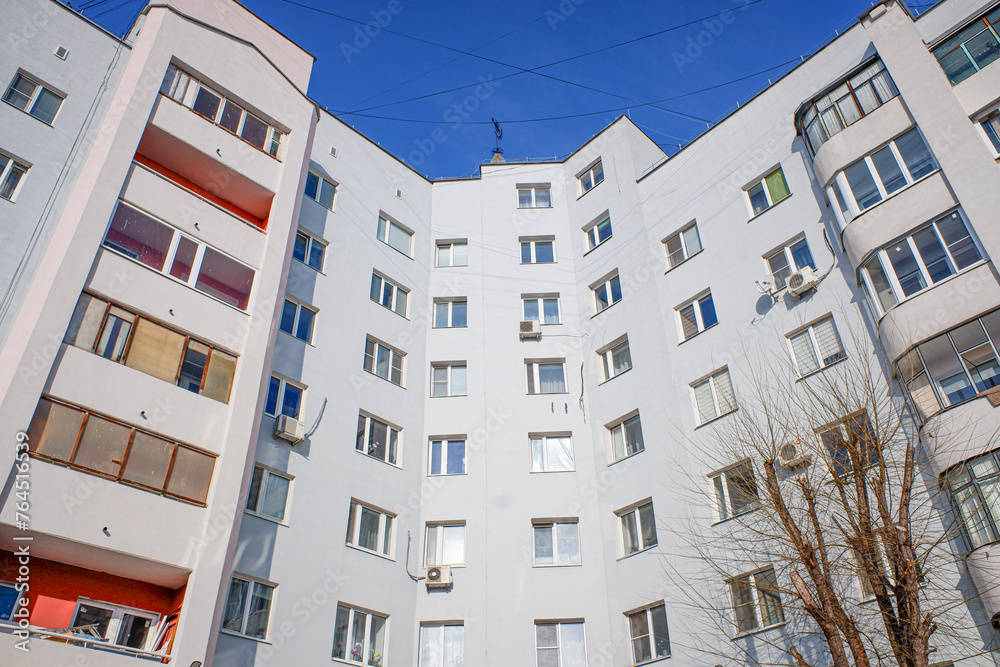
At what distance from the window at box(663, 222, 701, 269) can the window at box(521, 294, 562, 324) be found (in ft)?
Result: 16.8

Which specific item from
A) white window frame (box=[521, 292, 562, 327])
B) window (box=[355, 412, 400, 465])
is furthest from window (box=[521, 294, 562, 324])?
window (box=[355, 412, 400, 465])

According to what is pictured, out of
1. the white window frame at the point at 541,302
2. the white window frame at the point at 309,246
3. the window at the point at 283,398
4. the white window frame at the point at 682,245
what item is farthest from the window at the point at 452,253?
the window at the point at 283,398

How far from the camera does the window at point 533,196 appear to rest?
104 feet

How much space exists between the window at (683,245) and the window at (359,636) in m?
15.7

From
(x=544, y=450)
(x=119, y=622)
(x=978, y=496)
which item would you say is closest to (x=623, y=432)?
(x=544, y=450)

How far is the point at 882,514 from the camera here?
1366cm

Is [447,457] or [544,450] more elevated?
[544,450]

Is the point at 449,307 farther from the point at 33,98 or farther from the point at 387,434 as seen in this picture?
the point at 33,98

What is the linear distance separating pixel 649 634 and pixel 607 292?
12.9m

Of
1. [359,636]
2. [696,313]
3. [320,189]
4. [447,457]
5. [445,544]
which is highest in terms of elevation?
[320,189]

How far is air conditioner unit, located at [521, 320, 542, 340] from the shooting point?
87.9ft

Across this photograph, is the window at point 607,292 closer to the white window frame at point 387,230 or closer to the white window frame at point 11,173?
the white window frame at point 387,230

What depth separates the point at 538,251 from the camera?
30062 mm

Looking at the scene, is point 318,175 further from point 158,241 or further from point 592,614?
point 592,614
